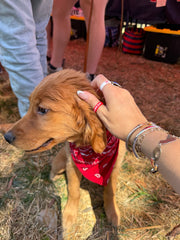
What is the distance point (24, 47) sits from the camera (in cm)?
168

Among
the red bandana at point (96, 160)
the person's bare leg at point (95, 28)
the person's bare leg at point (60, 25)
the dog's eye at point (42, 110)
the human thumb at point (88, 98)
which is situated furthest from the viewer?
the person's bare leg at point (60, 25)

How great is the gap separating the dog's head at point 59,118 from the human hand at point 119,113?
112mm

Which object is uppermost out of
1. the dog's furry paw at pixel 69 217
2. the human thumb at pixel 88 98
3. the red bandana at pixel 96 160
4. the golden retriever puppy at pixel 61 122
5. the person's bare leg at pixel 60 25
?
the person's bare leg at pixel 60 25

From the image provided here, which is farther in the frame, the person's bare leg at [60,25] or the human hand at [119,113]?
the person's bare leg at [60,25]

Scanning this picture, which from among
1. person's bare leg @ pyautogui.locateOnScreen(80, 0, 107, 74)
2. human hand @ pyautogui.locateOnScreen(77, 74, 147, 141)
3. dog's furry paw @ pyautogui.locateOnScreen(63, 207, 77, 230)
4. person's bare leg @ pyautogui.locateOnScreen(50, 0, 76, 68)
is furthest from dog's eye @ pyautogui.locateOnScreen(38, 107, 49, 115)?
person's bare leg @ pyautogui.locateOnScreen(50, 0, 76, 68)

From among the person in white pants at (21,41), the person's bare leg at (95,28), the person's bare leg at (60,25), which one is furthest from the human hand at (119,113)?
the person's bare leg at (60,25)

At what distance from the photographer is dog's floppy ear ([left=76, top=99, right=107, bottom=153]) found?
3.86ft

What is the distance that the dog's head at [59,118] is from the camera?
1.21 m

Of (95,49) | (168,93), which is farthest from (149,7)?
(95,49)

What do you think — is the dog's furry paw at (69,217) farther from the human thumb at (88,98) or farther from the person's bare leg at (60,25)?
the person's bare leg at (60,25)

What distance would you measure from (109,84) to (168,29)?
3.95 metres

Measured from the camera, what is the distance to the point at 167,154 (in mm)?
902

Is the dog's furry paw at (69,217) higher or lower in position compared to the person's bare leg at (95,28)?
lower

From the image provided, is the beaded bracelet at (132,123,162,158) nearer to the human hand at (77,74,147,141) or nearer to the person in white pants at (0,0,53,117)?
the human hand at (77,74,147,141)
